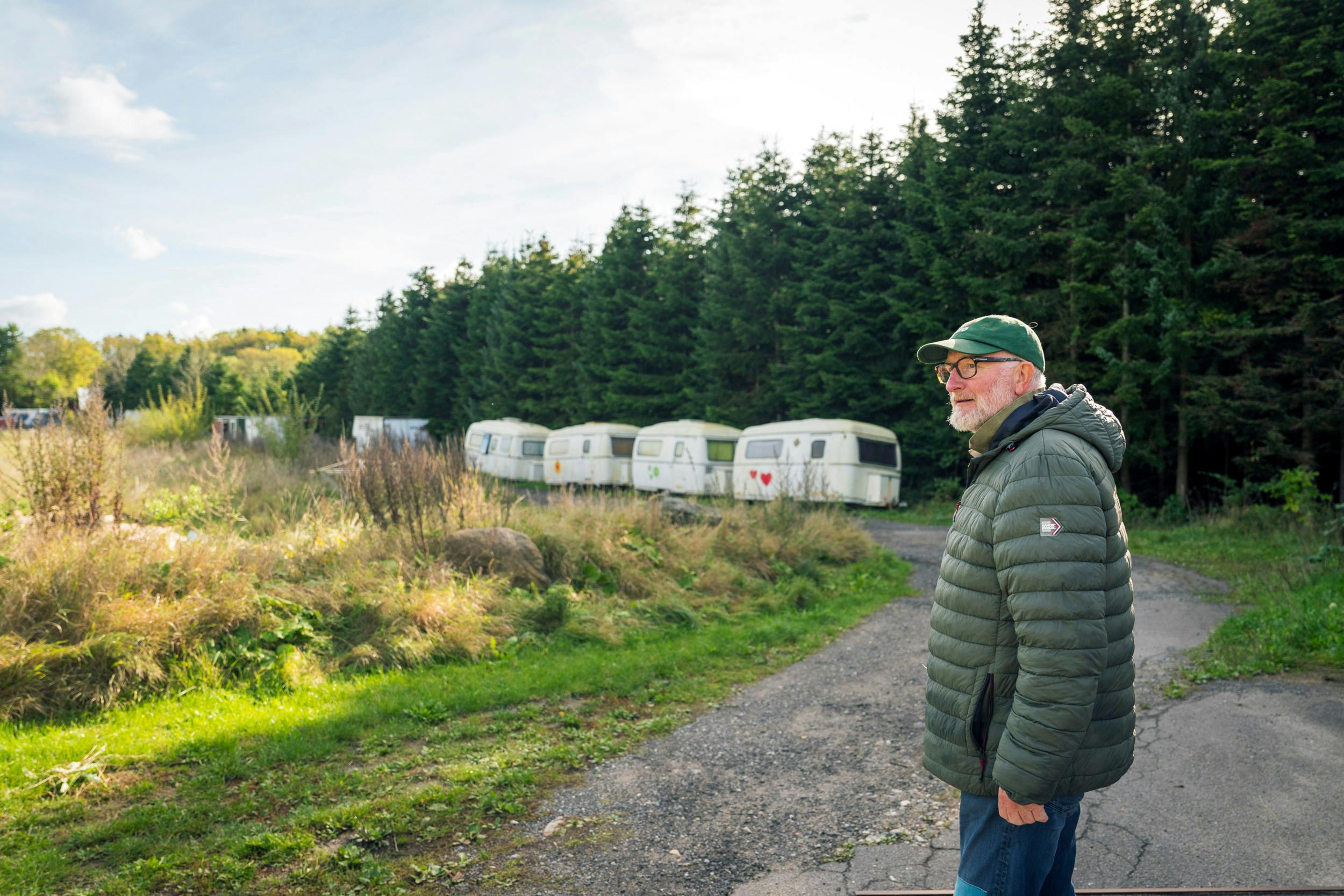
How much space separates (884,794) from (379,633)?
419cm

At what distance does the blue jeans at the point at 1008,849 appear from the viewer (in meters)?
2.04

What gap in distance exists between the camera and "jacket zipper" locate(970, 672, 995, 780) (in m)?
2.07

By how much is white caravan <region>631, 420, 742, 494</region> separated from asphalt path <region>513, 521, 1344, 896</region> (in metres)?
17.7

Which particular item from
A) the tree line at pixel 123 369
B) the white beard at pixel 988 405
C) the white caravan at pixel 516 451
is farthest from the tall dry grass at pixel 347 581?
the tree line at pixel 123 369

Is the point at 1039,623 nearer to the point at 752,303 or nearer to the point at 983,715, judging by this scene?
the point at 983,715

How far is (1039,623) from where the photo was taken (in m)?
Answer: 1.93

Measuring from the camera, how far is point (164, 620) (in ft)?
19.0

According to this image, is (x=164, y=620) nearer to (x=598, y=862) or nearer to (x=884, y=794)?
(x=598, y=862)

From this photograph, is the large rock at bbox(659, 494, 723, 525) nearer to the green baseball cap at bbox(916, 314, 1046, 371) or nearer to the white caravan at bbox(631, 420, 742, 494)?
the green baseball cap at bbox(916, 314, 1046, 371)

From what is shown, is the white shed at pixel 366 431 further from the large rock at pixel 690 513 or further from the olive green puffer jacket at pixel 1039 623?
the olive green puffer jacket at pixel 1039 623

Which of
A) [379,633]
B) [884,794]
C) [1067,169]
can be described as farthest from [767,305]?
[884,794]

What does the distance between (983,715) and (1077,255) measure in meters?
18.1

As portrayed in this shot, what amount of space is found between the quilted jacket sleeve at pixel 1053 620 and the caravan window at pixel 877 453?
61.6 ft

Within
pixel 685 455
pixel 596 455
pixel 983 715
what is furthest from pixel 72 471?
pixel 596 455
